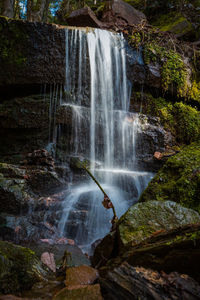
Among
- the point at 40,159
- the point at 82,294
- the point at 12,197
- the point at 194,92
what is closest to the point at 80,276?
the point at 82,294

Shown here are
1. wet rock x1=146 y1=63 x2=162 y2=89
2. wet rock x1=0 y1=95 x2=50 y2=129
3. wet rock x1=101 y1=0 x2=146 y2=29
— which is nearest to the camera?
wet rock x1=0 y1=95 x2=50 y2=129

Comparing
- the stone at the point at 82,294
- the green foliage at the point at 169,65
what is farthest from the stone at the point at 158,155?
the stone at the point at 82,294

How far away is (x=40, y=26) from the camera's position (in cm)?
641

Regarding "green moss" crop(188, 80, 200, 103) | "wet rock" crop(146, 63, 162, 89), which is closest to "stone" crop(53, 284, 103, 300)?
"wet rock" crop(146, 63, 162, 89)

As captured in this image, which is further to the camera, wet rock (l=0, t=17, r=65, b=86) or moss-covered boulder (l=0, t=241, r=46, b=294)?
wet rock (l=0, t=17, r=65, b=86)

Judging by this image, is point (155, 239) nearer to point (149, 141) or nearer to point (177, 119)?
point (149, 141)

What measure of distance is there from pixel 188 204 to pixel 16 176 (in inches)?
Answer: 138

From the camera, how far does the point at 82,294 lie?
1.53m

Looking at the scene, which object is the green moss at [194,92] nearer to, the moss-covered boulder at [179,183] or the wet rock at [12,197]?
the moss-covered boulder at [179,183]

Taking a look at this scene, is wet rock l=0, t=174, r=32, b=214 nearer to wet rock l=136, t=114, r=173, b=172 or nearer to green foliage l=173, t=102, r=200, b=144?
wet rock l=136, t=114, r=173, b=172

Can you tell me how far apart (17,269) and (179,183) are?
2.46m

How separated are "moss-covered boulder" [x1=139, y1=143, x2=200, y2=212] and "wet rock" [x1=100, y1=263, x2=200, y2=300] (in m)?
1.82

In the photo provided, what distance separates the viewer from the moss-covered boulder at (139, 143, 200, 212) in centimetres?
318

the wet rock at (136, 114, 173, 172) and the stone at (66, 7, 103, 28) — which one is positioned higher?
the stone at (66, 7, 103, 28)
